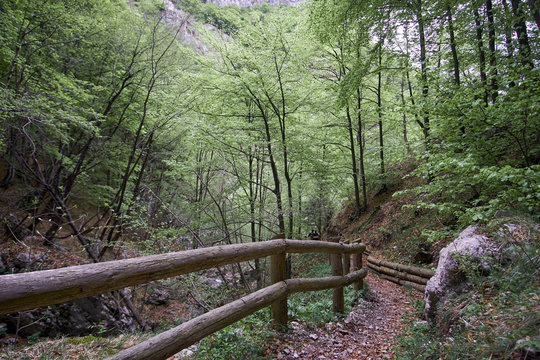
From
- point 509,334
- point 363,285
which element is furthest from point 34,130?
point 509,334

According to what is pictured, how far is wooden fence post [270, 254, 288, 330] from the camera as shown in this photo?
354 cm

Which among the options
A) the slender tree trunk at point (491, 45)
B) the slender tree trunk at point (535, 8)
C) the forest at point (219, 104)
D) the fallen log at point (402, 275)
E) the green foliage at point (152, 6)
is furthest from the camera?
the green foliage at point (152, 6)

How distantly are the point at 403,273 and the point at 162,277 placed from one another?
7567 mm

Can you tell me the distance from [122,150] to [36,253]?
13.8ft

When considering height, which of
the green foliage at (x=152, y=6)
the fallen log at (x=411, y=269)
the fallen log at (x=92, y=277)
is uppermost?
the green foliage at (x=152, y=6)

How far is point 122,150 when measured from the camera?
10.4m

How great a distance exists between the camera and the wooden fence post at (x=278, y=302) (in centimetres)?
354

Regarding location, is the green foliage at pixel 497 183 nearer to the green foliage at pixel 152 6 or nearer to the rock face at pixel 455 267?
the rock face at pixel 455 267

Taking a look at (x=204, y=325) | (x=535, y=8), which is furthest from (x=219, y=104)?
(x=204, y=325)

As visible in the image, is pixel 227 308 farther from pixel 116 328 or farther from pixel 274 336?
pixel 116 328

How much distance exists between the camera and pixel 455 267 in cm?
382

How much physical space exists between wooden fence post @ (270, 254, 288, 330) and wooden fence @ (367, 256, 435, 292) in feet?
14.5

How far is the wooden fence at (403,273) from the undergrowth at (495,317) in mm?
3321

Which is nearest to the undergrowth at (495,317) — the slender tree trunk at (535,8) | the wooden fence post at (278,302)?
the wooden fence post at (278,302)
